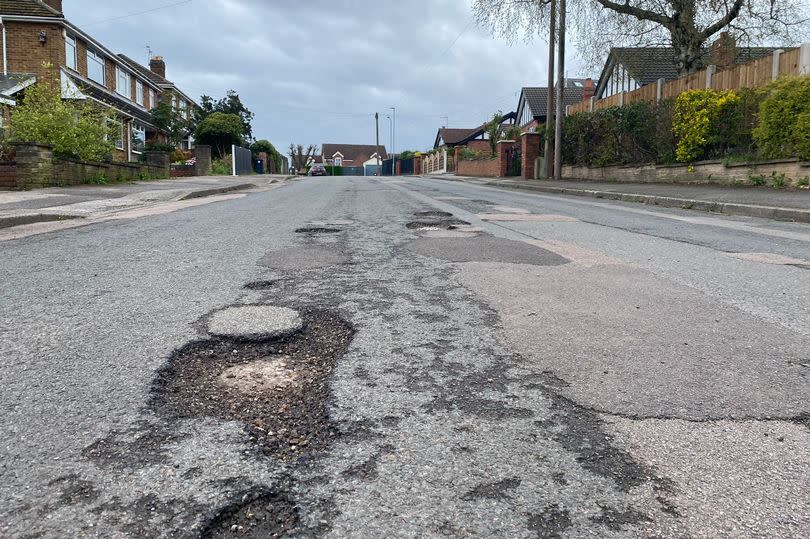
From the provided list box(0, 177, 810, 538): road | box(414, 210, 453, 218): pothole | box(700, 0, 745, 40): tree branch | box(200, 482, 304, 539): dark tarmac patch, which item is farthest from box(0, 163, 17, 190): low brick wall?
box(700, 0, 745, 40): tree branch

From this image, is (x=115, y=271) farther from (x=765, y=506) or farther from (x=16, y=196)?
(x=16, y=196)

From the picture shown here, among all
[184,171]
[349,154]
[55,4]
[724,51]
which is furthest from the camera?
[349,154]

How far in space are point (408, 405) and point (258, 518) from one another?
2.73ft

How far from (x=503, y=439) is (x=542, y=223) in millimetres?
7290

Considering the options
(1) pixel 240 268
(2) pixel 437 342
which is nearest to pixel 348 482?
(2) pixel 437 342

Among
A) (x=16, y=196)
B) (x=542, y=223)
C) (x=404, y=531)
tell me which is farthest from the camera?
(x=16, y=196)

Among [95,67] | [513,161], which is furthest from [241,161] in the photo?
[513,161]

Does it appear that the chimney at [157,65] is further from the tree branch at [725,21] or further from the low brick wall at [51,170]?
the tree branch at [725,21]

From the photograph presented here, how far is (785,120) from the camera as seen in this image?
13.8 metres

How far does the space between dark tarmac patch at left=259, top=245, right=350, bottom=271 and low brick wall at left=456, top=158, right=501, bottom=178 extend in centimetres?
3087

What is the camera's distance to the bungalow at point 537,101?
55.2 metres

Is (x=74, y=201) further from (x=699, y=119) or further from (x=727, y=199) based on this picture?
(x=699, y=119)

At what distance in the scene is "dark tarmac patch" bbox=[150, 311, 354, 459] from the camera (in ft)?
6.87

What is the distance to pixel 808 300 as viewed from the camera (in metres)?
4.27
